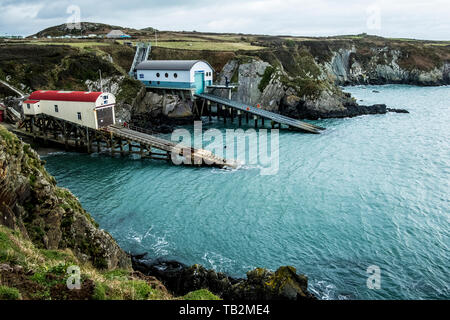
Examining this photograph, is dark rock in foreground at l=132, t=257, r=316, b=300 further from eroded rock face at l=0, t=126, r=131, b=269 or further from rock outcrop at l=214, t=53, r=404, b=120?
rock outcrop at l=214, t=53, r=404, b=120

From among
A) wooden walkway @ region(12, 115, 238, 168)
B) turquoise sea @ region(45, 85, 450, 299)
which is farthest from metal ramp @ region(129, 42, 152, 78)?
turquoise sea @ region(45, 85, 450, 299)

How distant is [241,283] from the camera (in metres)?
19.8

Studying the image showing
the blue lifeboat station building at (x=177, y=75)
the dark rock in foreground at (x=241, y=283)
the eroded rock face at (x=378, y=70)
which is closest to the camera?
the dark rock in foreground at (x=241, y=283)

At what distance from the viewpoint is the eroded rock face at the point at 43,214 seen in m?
17.9

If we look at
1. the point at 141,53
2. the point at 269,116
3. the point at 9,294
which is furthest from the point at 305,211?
the point at 141,53

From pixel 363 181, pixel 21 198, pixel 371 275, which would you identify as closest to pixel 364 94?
pixel 363 181

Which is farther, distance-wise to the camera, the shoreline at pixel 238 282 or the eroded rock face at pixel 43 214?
the shoreline at pixel 238 282

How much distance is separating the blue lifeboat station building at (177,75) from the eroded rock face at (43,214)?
156 ft

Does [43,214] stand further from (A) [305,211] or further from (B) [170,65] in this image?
(B) [170,65]

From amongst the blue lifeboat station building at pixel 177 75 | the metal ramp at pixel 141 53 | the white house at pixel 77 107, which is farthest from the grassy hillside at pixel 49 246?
the metal ramp at pixel 141 53

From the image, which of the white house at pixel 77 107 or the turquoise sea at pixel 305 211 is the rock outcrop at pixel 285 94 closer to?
the turquoise sea at pixel 305 211

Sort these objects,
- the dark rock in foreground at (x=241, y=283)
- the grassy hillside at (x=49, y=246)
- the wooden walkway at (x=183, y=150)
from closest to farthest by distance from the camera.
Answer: the grassy hillside at (x=49, y=246), the dark rock in foreground at (x=241, y=283), the wooden walkway at (x=183, y=150)

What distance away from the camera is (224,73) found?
7675cm
